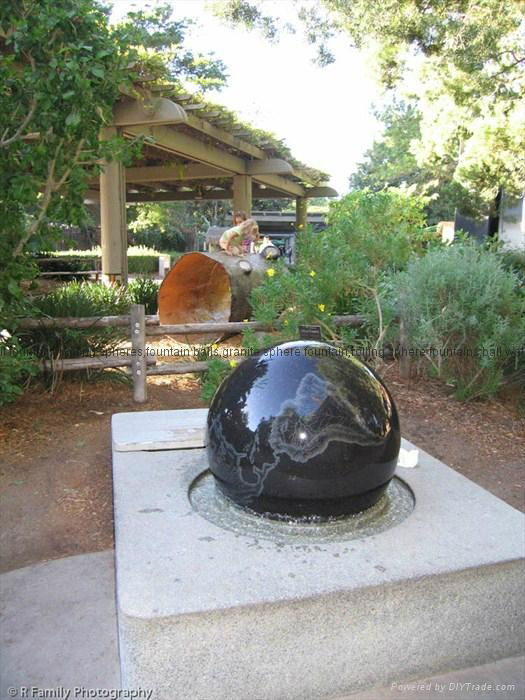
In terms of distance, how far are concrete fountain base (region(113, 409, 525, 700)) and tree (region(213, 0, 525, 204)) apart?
29.1ft

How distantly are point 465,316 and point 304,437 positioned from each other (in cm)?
371

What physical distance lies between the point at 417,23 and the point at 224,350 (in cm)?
635

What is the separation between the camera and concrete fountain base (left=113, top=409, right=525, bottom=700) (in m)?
2.06

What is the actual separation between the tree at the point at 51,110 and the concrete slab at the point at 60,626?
7.74 ft

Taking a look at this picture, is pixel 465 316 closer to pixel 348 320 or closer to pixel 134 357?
pixel 348 320

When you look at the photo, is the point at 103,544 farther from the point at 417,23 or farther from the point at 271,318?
the point at 417,23

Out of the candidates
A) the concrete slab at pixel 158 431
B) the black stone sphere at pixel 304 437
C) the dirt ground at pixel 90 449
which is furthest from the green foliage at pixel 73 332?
the black stone sphere at pixel 304 437

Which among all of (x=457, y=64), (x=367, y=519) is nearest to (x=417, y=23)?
(x=457, y=64)

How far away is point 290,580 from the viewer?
7.25 ft

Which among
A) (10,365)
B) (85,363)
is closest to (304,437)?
(10,365)

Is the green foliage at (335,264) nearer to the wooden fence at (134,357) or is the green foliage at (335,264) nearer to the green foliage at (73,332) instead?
the wooden fence at (134,357)

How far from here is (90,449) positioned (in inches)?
193

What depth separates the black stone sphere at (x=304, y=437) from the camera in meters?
2.56

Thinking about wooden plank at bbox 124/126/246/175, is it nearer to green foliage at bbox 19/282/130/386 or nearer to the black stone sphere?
green foliage at bbox 19/282/130/386
